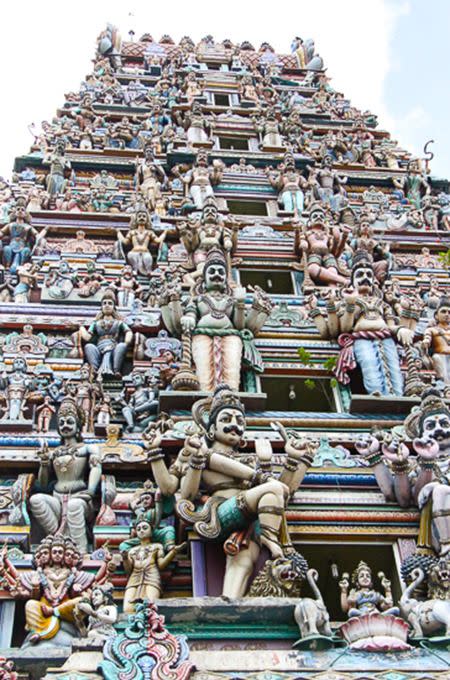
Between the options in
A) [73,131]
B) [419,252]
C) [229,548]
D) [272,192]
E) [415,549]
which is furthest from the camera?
[73,131]

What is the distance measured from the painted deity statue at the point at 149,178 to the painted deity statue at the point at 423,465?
9.93 meters

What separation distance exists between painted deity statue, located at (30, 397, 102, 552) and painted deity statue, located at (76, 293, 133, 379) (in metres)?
1.92

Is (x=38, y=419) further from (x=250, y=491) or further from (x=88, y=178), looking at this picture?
(x=88, y=178)

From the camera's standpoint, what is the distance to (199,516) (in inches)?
423

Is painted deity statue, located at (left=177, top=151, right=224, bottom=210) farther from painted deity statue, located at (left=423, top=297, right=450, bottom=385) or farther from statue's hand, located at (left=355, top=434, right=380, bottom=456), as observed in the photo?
statue's hand, located at (left=355, top=434, right=380, bottom=456)

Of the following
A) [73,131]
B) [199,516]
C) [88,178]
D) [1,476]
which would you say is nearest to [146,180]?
[88,178]

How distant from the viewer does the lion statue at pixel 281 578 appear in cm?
988

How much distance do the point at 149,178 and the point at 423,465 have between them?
12012 mm

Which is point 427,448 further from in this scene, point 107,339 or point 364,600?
point 107,339

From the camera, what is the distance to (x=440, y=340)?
→ 15922mm

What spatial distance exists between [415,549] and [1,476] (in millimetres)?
4857

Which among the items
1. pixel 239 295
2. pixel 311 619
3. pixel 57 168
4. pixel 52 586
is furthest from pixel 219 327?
pixel 57 168

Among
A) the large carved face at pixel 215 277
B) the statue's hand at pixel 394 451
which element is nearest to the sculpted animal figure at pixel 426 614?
the statue's hand at pixel 394 451

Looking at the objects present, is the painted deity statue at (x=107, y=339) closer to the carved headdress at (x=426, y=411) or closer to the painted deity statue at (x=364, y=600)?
the carved headdress at (x=426, y=411)
